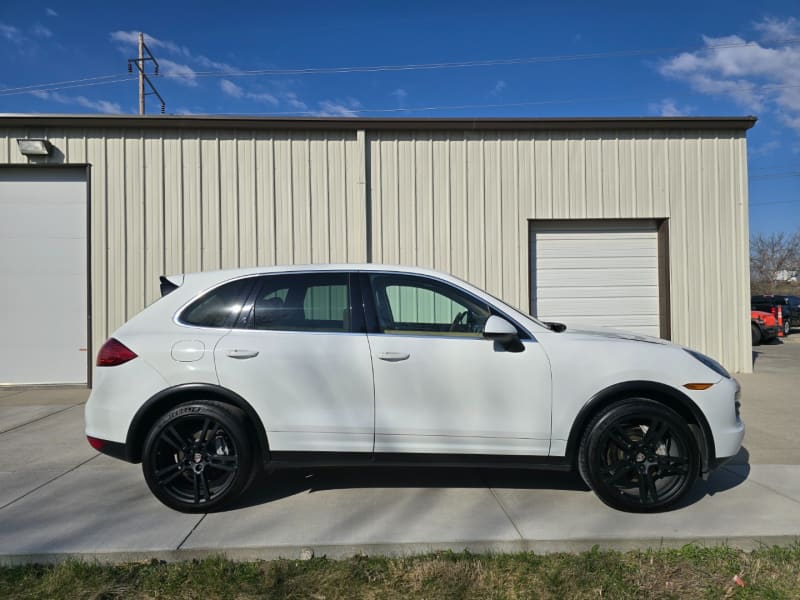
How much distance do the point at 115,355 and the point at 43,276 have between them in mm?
6743

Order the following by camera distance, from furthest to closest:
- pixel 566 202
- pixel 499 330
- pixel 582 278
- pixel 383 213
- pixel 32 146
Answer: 1. pixel 582 278
2. pixel 566 202
3. pixel 383 213
4. pixel 32 146
5. pixel 499 330

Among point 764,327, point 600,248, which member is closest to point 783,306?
point 764,327

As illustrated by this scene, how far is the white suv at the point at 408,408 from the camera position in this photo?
11.3 feet

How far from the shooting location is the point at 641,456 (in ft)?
11.3

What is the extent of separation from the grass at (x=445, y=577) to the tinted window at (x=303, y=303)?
150 centimetres

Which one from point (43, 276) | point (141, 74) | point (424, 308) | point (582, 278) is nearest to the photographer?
point (424, 308)

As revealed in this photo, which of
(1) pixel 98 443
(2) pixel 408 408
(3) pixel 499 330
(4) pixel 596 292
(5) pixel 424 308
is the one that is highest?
(4) pixel 596 292

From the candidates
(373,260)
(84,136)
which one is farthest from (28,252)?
(373,260)

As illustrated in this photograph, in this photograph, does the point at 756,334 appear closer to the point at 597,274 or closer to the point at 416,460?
the point at 597,274

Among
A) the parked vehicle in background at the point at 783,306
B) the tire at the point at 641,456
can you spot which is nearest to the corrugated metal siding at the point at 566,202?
the tire at the point at 641,456

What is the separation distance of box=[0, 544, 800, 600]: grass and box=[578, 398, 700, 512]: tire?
486mm

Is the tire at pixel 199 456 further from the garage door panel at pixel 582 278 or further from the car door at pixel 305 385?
the garage door panel at pixel 582 278

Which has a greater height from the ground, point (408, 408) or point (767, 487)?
point (408, 408)

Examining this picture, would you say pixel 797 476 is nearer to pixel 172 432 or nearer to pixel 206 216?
pixel 172 432
